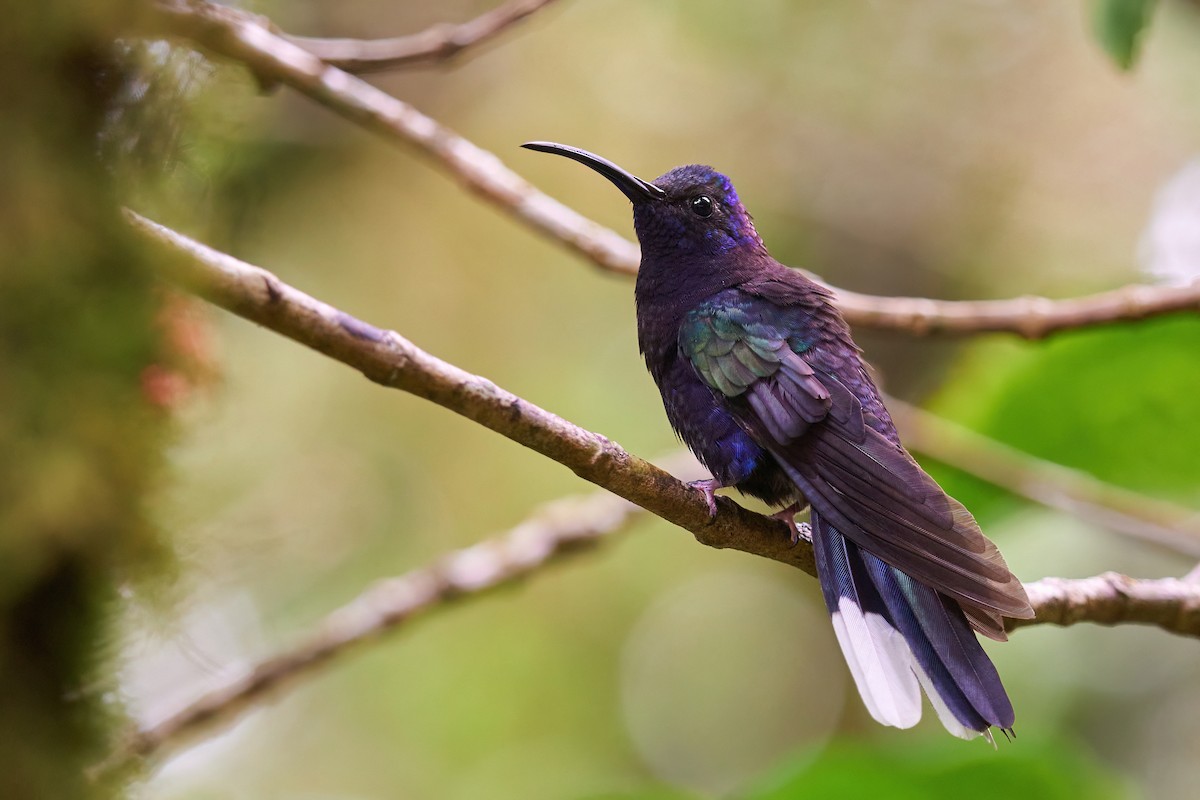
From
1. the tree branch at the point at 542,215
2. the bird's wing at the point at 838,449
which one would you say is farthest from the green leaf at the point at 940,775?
the tree branch at the point at 542,215

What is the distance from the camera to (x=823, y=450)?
91.6 inches

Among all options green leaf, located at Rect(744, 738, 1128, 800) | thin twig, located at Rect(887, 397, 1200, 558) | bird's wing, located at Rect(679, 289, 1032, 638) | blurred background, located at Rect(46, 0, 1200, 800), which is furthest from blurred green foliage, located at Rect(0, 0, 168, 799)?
blurred background, located at Rect(46, 0, 1200, 800)

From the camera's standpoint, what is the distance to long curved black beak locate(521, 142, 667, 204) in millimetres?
2643

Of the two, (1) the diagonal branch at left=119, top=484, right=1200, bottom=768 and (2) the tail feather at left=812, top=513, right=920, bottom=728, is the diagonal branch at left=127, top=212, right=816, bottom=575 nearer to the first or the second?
(2) the tail feather at left=812, top=513, right=920, bottom=728

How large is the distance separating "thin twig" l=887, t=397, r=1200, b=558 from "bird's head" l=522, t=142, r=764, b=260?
3.53ft

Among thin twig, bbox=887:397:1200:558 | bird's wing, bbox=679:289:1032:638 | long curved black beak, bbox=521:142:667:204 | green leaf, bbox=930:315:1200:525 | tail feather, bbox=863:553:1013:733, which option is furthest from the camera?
thin twig, bbox=887:397:1200:558

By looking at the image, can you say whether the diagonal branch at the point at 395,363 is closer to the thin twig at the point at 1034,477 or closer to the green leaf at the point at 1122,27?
the green leaf at the point at 1122,27

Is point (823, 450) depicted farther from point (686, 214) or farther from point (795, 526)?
point (686, 214)

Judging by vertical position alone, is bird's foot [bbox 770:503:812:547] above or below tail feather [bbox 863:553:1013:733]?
below

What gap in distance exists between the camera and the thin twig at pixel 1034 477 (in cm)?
374

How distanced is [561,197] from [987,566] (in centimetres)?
→ 546

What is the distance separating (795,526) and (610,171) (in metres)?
1.02

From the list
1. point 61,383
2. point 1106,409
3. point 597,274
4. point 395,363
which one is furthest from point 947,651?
point 597,274

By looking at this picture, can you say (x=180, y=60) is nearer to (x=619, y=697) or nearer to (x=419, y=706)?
(x=419, y=706)
